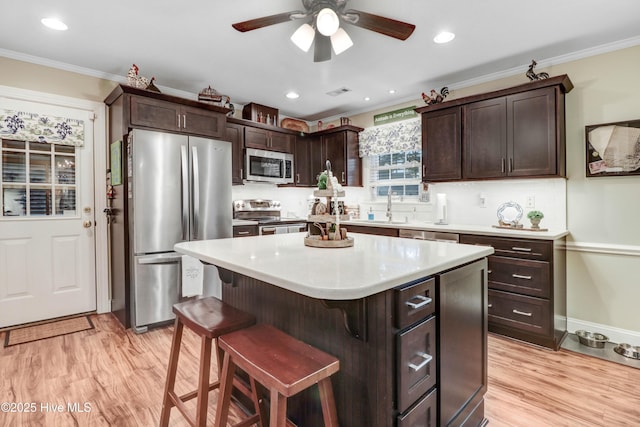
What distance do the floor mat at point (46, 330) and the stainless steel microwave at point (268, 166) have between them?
2403mm

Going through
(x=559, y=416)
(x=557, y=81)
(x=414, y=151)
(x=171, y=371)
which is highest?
(x=557, y=81)

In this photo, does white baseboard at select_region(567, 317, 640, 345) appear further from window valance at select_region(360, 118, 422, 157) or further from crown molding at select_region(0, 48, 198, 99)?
crown molding at select_region(0, 48, 198, 99)

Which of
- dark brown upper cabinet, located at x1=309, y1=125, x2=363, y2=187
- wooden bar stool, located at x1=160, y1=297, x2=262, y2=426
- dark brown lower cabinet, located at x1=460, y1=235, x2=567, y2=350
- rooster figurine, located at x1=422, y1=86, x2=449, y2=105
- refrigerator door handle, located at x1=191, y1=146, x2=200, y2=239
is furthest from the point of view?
dark brown upper cabinet, located at x1=309, y1=125, x2=363, y2=187

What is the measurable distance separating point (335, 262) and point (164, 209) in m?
2.37

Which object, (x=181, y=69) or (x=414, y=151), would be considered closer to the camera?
(x=181, y=69)

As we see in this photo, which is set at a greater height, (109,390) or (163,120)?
(163,120)

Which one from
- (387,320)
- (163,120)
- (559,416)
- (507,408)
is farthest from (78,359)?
(559,416)

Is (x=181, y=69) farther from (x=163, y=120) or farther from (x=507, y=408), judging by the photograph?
(x=507, y=408)

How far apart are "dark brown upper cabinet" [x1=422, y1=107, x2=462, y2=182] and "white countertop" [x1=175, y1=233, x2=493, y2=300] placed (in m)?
1.81

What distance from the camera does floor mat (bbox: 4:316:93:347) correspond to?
2.82 meters

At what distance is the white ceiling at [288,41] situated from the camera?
91.0 inches

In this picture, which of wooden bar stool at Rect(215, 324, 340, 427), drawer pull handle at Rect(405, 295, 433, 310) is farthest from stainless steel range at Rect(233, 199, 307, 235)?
drawer pull handle at Rect(405, 295, 433, 310)

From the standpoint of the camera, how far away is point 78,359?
2.48 metres

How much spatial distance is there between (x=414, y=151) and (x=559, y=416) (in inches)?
124
